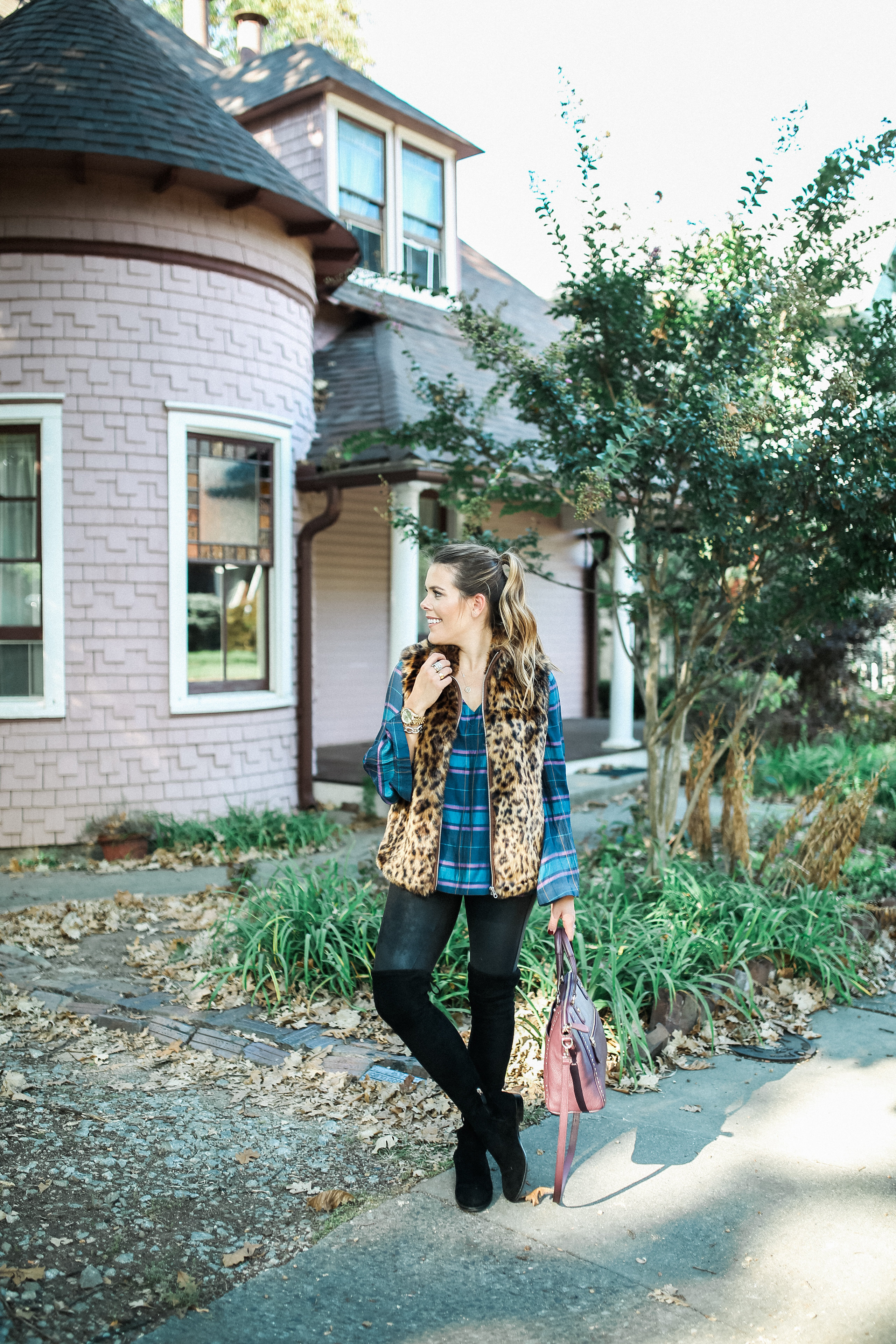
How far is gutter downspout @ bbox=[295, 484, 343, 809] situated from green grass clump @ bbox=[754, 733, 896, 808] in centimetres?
412

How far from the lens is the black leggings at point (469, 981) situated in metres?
2.88

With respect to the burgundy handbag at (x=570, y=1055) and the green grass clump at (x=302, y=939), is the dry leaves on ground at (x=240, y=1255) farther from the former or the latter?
the green grass clump at (x=302, y=939)

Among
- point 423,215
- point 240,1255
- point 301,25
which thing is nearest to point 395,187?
point 423,215

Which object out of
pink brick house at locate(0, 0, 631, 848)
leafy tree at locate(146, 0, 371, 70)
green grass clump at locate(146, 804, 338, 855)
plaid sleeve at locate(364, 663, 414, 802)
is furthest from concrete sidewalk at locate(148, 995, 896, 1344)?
leafy tree at locate(146, 0, 371, 70)

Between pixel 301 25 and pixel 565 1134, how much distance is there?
92.9ft

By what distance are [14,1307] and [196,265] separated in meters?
7.50

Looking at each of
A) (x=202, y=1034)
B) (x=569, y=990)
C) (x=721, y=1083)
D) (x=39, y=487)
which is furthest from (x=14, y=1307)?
(x=39, y=487)

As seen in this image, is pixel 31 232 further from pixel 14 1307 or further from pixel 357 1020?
pixel 14 1307

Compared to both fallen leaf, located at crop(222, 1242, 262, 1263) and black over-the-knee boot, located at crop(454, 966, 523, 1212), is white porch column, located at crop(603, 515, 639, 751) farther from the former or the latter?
fallen leaf, located at crop(222, 1242, 262, 1263)

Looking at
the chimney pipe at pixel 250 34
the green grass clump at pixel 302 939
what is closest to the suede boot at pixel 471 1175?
the green grass clump at pixel 302 939

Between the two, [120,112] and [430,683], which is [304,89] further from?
[430,683]

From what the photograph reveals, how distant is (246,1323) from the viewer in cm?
254

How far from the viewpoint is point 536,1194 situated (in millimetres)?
→ 3123

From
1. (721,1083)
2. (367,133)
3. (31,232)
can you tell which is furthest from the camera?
(367,133)
